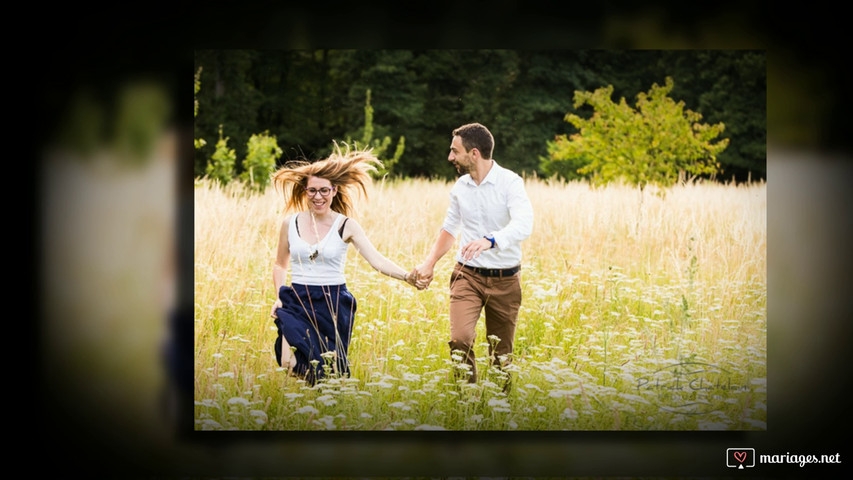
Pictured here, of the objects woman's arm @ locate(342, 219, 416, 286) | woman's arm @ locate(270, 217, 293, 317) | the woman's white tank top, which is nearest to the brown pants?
woman's arm @ locate(342, 219, 416, 286)

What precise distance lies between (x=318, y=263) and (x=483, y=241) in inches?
41.8

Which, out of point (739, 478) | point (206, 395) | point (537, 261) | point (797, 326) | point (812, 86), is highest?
point (812, 86)

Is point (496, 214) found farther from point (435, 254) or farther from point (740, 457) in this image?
point (740, 457)

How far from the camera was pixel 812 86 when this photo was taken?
253 inches

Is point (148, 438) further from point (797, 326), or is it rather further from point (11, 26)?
point (797, 326)

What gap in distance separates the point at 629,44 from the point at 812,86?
1225 millimetres

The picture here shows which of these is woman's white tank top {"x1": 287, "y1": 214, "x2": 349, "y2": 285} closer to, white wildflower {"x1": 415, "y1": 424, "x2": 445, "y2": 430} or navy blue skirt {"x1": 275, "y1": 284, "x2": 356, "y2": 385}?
navy blue skirt {"x1": 275, "y1": 284, "x2": 356, "y2": 385}

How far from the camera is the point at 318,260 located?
20.6 feet

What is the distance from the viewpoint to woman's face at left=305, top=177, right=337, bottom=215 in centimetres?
636

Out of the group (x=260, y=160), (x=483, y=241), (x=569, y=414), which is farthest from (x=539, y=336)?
(x=260, y=160)

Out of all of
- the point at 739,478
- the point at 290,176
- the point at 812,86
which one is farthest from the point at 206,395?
the point at 812,86

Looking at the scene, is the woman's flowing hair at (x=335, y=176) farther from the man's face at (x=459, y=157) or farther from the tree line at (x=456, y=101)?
the man's face at (x=459, y=157)

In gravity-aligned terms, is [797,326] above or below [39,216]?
below

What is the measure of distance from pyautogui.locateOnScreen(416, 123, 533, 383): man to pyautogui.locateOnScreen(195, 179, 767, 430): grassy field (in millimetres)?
96
